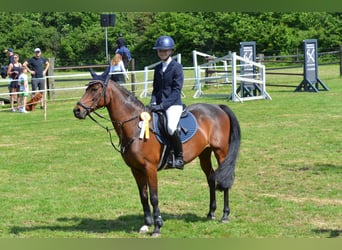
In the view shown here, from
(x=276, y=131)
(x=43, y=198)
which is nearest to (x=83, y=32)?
(x=276, y=131)

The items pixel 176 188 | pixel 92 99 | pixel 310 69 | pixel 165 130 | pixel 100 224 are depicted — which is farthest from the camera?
pixel 310 69

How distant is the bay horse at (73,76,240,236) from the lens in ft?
18.7

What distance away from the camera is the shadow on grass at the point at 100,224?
6.05 m

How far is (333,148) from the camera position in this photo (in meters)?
10.5

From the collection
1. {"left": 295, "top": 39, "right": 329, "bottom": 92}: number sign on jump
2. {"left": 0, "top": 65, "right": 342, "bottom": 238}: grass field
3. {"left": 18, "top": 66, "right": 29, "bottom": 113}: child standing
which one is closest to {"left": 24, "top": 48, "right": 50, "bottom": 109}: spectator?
{"left": 18, "top": 66, "right": 29, "bottom": 113}: child standing

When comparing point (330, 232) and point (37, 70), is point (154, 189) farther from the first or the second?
point (37, 70)

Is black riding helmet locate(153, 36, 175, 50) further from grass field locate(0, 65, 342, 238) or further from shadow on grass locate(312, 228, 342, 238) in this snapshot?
shadow on grass locate(312, 228, 342, 238)

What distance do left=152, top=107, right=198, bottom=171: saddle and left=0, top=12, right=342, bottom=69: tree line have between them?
29.7 m

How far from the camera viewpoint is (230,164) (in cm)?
629

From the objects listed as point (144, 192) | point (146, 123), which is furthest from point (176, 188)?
point (146, 123)

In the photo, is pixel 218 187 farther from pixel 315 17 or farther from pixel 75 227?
pixel 315 17

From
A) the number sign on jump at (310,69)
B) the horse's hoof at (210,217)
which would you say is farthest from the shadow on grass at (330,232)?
the number sign on jump at (310,69)

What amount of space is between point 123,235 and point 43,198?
6.93 feet

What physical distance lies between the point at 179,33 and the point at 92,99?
107 feet
